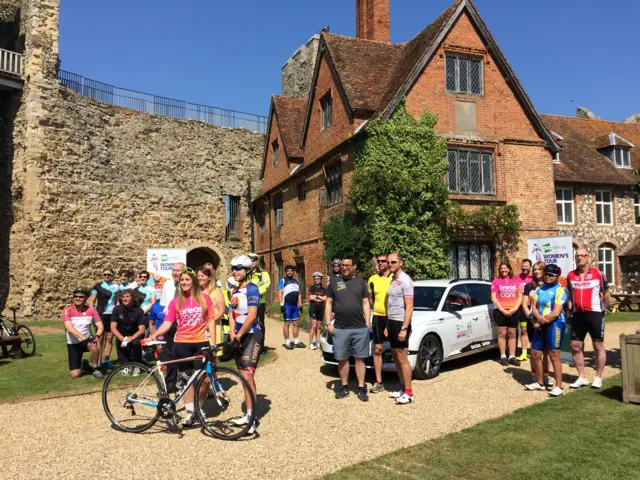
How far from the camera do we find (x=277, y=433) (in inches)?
234

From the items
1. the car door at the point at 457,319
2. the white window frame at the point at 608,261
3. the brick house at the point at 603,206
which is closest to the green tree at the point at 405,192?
the car door at the point at 457,319

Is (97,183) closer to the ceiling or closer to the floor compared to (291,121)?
closer to the floor

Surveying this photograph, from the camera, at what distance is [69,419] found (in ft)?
21.9

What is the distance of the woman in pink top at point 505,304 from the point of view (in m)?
9.59

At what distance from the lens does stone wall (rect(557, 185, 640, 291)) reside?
82.8ft

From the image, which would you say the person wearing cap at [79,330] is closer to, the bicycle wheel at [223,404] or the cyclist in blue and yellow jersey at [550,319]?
the bicycle wheel at [223,404]

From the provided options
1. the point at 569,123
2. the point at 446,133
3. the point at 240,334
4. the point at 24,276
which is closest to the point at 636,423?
the point at 240,334

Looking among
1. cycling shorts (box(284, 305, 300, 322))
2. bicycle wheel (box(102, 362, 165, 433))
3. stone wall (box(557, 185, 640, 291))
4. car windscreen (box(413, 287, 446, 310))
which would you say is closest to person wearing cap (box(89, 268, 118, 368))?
bicycle wheel (box(102, 362, 165, 433))

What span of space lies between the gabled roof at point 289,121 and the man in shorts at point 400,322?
55.8 feet

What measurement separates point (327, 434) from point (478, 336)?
5.07m

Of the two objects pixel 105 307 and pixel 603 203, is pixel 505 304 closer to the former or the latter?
pixel 105 307

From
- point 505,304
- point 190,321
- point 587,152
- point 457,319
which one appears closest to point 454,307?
point 457,319

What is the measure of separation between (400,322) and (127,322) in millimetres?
4901

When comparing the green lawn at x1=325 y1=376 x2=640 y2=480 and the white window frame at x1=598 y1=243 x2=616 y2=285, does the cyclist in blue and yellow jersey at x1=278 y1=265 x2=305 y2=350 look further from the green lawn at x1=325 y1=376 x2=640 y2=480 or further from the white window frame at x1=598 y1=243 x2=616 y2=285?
the white window frame at x1=598 y1=243 x2=616 y2=285
